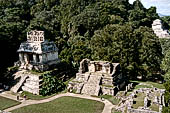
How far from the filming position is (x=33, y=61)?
36.0 meters

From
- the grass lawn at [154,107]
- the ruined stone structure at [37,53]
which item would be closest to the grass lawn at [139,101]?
the grass lawn at [154,107]

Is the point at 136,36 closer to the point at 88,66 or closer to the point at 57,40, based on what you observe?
the point at 88,66

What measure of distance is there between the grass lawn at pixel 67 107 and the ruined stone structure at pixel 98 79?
2851mm

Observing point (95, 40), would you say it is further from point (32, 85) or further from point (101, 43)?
point (32, 85)

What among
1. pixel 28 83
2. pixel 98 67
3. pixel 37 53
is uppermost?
pixel 37 53

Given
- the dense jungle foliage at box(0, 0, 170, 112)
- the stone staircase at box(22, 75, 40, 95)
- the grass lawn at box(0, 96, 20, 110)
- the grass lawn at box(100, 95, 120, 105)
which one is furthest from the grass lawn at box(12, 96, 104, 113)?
the dense jungle foliage at box(0, 0, 170, 112)

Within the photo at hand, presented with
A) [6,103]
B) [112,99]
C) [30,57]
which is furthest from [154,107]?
[30,57]

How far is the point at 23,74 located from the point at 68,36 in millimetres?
24932

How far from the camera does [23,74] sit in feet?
113

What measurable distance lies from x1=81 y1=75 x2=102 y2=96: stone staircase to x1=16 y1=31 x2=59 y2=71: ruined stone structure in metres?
7.81

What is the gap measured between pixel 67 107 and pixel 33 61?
13.3 metres

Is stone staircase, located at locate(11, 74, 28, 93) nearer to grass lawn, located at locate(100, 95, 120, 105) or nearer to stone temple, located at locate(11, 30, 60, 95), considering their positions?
stone temple, located at locate(11, 30, 60, 95)

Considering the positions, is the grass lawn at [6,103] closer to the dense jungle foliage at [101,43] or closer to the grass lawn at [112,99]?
the dense jungle foliage at [101,43]

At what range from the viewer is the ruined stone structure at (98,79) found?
2952cm
